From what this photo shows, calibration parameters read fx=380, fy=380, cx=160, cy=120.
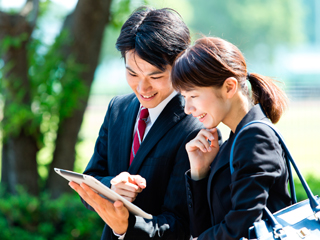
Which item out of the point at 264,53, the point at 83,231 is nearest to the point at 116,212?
the point at 83,231

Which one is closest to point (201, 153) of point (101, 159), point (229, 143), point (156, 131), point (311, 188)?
point (229, 143)

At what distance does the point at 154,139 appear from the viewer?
185cm

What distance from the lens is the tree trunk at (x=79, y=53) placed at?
438cm

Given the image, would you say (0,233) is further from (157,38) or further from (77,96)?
(157,38)

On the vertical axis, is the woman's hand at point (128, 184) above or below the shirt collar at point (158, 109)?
below

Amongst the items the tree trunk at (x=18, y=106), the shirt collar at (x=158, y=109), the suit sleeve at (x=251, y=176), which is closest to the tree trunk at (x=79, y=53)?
the tree trunk at (x=18, y=106)

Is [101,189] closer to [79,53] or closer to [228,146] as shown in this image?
[228,146]

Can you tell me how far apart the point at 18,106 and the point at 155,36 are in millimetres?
2730

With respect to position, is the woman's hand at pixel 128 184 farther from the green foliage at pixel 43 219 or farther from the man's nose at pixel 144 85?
the green foliage at pixel 43 219

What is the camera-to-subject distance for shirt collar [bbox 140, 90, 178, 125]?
1938 millimetres

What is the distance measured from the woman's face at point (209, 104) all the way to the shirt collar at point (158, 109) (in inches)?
14.4

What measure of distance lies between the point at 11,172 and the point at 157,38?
10.7 feet

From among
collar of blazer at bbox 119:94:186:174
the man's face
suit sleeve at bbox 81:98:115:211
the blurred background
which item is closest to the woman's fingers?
collar of blazer at bbox 119:94:186:174

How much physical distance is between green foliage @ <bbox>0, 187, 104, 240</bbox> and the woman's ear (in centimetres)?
284
